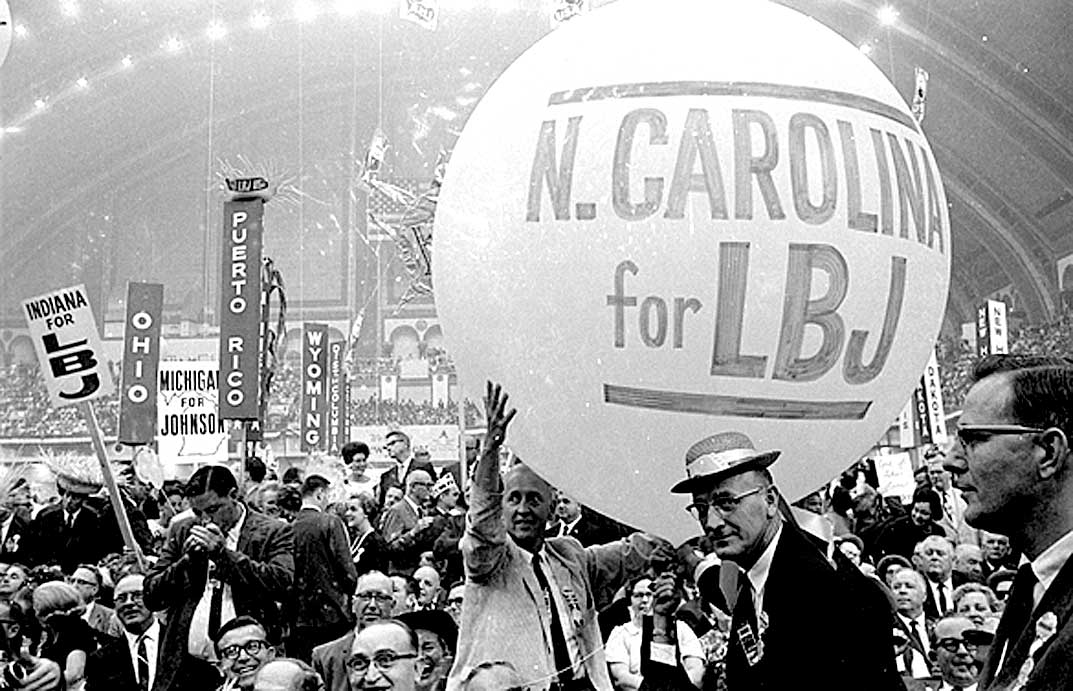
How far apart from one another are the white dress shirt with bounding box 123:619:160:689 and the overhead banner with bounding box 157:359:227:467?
4359 millimetres

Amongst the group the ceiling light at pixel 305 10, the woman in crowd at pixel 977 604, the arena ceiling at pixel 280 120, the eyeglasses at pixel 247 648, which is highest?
the ceiling light at pixel 305 10

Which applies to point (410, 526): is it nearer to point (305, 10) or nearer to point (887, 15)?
point (887, 15)

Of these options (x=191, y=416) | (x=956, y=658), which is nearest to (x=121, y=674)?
(x=956, y=658)

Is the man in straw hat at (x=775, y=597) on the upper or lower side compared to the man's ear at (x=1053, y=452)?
lower

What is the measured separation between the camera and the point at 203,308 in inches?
786

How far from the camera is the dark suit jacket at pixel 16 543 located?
6230mm

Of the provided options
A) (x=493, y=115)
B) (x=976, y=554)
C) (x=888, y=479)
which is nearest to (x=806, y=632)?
(x=493, y=115)

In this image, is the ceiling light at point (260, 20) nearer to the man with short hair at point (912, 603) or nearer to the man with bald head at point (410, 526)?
the man with bald head at point (410, 526)

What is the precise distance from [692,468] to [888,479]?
6.78 m

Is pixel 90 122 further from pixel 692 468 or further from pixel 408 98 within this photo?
pixel 692 468

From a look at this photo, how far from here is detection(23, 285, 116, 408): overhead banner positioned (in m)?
6.09

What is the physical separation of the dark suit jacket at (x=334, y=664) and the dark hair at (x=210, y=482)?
2.63 feet

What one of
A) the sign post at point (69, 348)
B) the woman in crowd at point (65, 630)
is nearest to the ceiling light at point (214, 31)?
the sign post at point (69, 348)

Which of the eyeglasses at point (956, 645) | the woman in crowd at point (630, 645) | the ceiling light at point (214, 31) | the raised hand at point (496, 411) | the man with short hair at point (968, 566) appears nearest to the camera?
the raised hand at point (496, 411)
